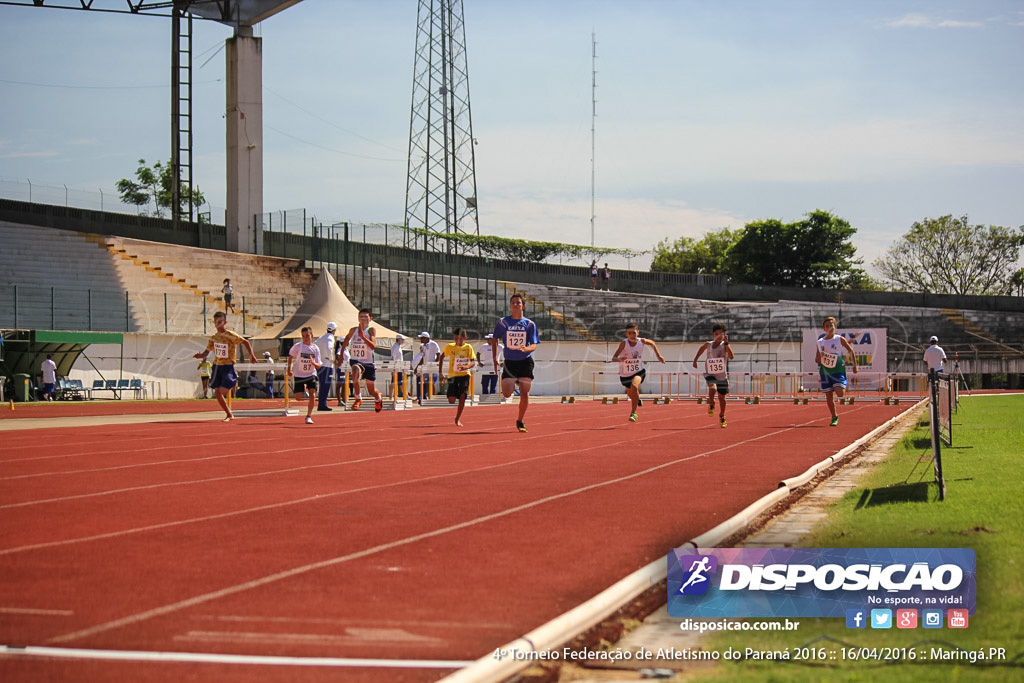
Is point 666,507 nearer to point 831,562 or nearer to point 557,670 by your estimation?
point 831,562

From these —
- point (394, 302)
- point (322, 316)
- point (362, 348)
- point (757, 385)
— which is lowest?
point (757, 385)

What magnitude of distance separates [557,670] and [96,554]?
131 inches

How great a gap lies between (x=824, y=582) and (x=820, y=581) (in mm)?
20

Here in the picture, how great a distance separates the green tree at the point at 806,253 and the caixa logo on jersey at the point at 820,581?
259 feet

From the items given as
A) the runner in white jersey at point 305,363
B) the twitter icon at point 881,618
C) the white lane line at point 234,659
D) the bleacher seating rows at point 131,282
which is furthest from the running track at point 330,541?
the bleacher seating rows at point 131,282

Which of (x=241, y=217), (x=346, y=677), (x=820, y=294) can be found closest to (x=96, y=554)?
(x=346, y=677)

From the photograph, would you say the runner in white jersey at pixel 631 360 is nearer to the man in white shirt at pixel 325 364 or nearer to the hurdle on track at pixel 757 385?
the man in white shirt at pixel 325 364

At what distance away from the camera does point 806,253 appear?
8219cm

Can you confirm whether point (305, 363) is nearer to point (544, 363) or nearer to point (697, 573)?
point (697, 573)

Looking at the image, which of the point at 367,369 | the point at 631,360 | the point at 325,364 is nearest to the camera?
the point at 631,360

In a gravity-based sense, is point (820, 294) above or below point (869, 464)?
above

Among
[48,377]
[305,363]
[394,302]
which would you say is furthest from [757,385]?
[305,363]

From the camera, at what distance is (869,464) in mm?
11891

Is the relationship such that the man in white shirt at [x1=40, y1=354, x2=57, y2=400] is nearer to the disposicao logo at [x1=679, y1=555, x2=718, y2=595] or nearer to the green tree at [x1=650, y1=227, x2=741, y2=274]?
the disposicao logo at [x1=679, y1=555, x2=718, y2=595]
